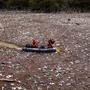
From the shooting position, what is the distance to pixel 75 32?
843 inches

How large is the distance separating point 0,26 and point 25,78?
12.9 meters

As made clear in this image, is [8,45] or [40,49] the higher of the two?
[40,49]

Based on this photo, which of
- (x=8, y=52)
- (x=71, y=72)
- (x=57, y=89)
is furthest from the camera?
(x=8, y=52)

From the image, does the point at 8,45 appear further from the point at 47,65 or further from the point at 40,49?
the point at 47,65

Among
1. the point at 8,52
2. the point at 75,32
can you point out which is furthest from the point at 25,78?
the point at 75,32

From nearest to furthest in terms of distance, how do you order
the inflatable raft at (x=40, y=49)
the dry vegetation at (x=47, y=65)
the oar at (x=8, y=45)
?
the dry vegetation at (x=47, y=65) < the inflatable raft at (x=40, y=49) < the oar at (x=8, y=45)

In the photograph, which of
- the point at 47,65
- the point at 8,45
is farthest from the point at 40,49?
the point at 8,45

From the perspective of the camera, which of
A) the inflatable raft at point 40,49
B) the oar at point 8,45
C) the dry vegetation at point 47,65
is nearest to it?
the dry vegetation at point 47,65

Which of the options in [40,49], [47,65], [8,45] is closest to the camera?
[47,65]

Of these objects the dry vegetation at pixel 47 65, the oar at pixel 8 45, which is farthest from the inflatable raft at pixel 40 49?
the oar at pixel 8 45

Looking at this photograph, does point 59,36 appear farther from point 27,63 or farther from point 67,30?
point 27,63

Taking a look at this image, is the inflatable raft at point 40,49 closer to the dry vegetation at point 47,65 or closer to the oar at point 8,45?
the dry vegetation at point 47,65

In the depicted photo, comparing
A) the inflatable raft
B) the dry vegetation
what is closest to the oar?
the dry vegetation

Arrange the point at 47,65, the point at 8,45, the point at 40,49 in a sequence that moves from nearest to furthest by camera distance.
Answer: the point at 47,65
the point at 40,49
the point at 8,45
